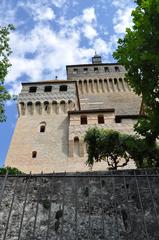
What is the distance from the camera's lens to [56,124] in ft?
94.1

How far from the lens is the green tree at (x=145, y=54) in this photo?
791 centimetres

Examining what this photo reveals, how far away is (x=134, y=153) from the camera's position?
1680 centimetres

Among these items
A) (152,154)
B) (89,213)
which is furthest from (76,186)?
(152,154)

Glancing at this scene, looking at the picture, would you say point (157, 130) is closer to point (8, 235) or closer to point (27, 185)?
point (27, 185)

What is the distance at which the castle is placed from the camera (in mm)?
24719

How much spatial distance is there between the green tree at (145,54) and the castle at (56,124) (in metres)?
15.0

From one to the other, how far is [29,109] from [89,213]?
2672 centimetres

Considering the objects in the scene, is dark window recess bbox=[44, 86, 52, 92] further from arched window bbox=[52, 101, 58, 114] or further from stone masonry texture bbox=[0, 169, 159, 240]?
stone masonry texture bbox=[0, 169, 159, 240]

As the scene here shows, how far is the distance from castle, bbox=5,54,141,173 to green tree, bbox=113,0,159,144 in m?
15.0

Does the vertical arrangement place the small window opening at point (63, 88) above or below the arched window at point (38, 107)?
above

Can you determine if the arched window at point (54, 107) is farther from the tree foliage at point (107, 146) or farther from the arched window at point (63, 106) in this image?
the tree foliage at point (107, 146)

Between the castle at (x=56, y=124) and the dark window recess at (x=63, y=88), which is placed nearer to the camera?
the castle at (x=56, y=124)

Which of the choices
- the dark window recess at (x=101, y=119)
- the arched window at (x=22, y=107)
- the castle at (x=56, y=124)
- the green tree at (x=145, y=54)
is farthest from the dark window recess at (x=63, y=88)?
the green tree at (x=145, y=54)

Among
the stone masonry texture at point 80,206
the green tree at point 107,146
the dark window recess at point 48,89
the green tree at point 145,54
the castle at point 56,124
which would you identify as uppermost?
the dark window recess at point 48,89
